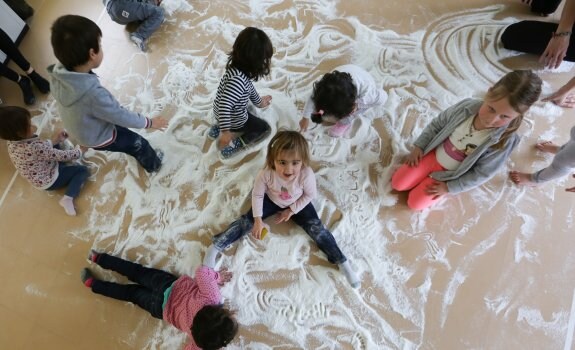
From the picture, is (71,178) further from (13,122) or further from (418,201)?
(418,201)

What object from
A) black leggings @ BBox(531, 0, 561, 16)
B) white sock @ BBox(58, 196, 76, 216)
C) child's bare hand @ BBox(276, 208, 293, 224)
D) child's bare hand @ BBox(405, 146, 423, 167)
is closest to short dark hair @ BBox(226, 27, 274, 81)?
child's bare hand @ BBox(276, 208, 293, 224)

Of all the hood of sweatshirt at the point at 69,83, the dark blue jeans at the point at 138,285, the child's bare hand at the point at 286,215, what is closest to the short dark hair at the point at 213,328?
the dark blue jeans at the point at 138,285

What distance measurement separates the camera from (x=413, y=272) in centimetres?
158

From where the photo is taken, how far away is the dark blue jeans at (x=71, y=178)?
1.75m

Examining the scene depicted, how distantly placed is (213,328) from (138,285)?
0.53 metres

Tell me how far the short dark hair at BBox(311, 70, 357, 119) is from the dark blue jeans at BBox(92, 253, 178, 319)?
3.23 feet

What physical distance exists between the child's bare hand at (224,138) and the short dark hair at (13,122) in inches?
32.3

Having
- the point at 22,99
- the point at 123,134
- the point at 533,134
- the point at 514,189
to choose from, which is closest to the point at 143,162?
the point at 123,134

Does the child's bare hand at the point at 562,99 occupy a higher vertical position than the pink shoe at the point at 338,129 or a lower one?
higher

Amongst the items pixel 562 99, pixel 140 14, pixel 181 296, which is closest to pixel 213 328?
pixel 181 296

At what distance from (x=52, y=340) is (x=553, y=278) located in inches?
86.4

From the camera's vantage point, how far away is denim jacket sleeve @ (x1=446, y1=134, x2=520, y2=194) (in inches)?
51.9

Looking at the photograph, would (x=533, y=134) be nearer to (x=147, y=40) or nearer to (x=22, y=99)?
(x=147, y=40)

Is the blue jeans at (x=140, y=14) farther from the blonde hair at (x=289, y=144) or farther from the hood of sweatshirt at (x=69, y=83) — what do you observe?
the blonde hair at (x=289, y=144)
